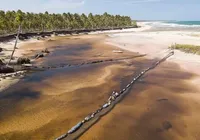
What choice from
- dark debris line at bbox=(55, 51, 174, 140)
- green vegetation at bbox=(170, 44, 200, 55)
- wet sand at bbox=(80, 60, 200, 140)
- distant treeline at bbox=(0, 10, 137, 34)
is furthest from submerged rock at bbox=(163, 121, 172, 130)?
distant treeline at bbox=(0, 10, 137, 34)

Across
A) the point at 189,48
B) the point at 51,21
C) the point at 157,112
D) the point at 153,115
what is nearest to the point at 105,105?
the point at 153,115

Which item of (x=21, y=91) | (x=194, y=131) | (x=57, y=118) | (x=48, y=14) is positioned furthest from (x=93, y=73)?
(x=48, y=14)

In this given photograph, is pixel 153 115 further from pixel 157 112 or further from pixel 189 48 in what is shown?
pixel 189 48

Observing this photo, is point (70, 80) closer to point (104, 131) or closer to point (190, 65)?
point (104, 131)

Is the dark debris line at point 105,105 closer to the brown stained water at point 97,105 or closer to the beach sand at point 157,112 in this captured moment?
the brown stained water at point 97,105

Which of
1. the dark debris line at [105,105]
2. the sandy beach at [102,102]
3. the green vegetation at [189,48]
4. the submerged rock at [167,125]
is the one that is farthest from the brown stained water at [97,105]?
the green vegetation at [189,48]

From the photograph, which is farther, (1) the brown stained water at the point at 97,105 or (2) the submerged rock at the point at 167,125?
(2) the submerged rock at the point at 167,125

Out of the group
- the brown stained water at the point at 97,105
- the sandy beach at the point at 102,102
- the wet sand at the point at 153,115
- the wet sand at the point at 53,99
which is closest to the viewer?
the wet sand at the point at 153,115
